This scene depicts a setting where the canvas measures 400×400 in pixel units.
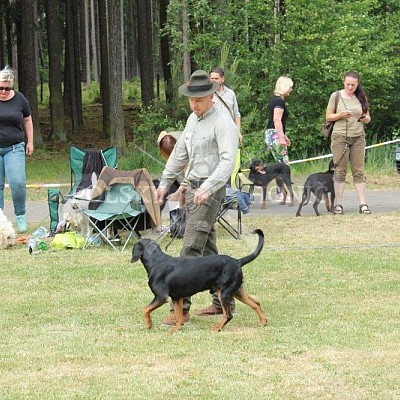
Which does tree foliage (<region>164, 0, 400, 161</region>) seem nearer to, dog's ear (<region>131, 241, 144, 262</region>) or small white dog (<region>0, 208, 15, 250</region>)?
small white dog (<region>0, 208, 15, 250</region>)

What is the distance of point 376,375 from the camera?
6.01 metres

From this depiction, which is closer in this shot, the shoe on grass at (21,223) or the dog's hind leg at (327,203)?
the shoe on grass at (21,223)

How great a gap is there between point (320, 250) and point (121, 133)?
44.7ft

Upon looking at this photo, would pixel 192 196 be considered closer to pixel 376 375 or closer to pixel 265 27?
pixel 376 375

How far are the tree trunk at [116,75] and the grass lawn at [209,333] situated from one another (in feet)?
42.0

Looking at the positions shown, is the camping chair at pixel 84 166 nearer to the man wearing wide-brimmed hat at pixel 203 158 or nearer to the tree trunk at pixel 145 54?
the man wearing wide-brimmed hat at pixel 203 158

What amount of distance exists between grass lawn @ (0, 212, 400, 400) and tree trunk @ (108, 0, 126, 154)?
1281 centimetres

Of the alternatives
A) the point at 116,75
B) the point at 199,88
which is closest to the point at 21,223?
the point at 199,88

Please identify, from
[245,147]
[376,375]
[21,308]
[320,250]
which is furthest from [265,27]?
[376,375]

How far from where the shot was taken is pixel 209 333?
23.7 feet

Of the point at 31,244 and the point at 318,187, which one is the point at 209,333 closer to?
the point at 31,244

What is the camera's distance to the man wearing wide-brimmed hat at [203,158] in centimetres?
744

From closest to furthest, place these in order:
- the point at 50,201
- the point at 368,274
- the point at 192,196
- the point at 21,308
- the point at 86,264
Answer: the point at 192,196 → the point at 21,308 → the point at 368,274 → the point at 86,264 → the point at 50,201

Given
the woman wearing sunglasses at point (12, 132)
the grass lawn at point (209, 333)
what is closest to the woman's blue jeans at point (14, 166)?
the woman wearing sunglasses at point (12, 132)
